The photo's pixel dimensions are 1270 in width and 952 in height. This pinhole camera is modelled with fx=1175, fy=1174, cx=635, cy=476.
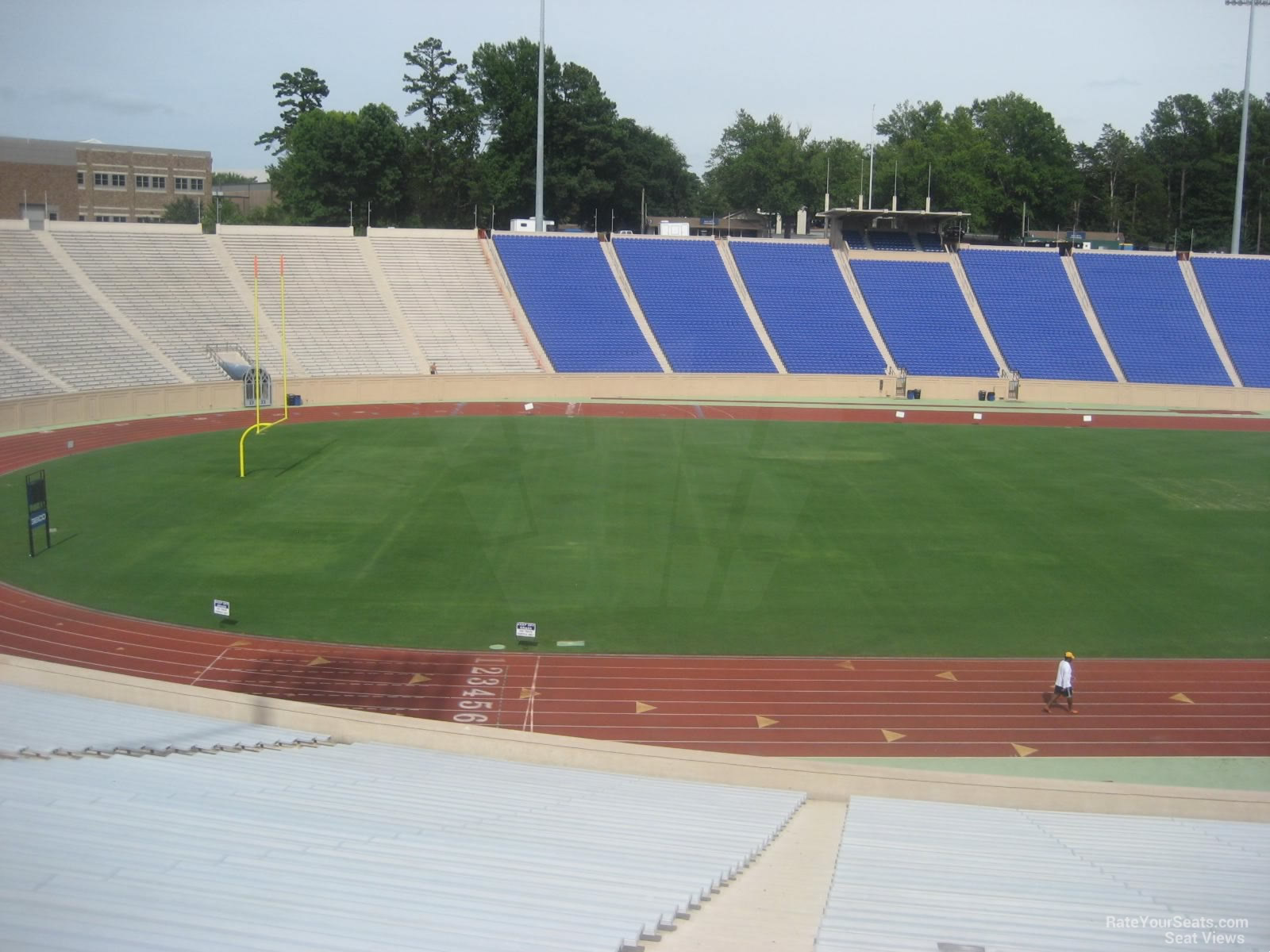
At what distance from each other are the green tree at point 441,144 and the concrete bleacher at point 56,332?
36691mm

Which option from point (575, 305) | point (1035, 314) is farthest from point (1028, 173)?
point (575, 305)

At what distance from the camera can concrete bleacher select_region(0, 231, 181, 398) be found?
127ft

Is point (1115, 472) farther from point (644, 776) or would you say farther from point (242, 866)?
point (242, 866)

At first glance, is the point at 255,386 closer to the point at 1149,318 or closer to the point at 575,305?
the point at 575,305

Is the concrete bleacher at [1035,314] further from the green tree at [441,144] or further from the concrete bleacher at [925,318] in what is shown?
the green tree at [441,144]

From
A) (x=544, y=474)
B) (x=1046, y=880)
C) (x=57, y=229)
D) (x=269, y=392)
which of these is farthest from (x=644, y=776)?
(x=57, y=229)

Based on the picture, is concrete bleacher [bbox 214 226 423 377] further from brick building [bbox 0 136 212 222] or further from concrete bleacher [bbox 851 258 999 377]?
concrete bleacher [bbox 851 258 999 377]

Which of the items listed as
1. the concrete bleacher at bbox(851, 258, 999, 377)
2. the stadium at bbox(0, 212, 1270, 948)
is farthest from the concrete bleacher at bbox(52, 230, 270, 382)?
the concrete bleacher at bbox(851, 258, 999, 377)

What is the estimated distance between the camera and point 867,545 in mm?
24406

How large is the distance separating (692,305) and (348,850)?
4648 cm

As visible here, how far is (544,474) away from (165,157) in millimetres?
55907

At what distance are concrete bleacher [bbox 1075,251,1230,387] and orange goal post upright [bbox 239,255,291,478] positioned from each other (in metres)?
34.8

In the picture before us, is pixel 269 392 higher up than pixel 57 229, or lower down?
lower down

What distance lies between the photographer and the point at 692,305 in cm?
5222
